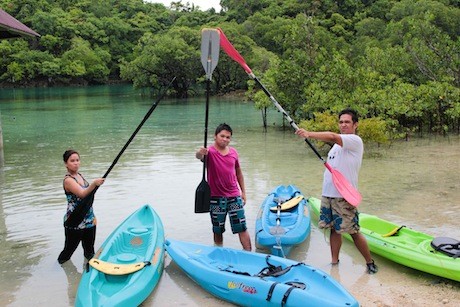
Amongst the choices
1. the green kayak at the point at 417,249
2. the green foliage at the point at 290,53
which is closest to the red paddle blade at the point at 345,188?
the green kayak at the point at 417,249

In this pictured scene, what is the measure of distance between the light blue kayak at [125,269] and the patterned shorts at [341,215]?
6.01 feet

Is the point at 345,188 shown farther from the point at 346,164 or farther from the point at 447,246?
the point at 447,246

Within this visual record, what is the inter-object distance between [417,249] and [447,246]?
320mm

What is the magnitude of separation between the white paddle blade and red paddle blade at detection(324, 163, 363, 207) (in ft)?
6.08

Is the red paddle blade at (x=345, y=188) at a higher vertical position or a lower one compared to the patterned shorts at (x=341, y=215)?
higher

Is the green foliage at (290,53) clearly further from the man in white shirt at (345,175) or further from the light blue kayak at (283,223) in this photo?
the man in white shirt at (345,175)

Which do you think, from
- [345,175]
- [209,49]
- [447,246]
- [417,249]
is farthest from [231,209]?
[447,246]

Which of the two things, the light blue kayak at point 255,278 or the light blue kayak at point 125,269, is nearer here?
the light blue kayak at point 255,278

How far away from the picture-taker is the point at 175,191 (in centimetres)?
912

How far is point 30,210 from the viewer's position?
8.02 meters

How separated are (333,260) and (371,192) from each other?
12.0 ft

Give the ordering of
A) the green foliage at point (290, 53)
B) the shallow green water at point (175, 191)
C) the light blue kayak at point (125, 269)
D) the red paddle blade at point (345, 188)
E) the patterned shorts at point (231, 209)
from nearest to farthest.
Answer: the light blue kayak at point (125, 269) < the red paddle blade at point (345, 188) < the shallow green water at point (175, 191) < the patterned shorts at point (231, 209) < the green foliage at point (290, 53)

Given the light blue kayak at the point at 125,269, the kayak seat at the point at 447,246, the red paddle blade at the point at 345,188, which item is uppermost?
the red paddle blade at the point at 345,188

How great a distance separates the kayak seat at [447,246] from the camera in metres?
4.85
